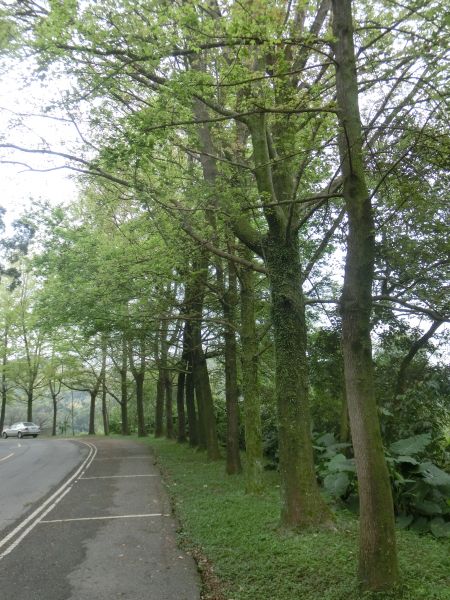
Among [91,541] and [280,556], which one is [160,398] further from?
[280,556]

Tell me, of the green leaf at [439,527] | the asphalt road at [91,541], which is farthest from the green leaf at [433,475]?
the asphalt road at [91,541]

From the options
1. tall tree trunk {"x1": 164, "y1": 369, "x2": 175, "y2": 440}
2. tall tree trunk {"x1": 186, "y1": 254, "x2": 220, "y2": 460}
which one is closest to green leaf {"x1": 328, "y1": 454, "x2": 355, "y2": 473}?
tall tree trunk {"x1": 186, "y1": 254, "x2": 220, "y2": 460}

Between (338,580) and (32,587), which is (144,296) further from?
(338,580)

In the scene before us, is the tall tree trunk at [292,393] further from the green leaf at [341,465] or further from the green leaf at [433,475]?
the green leaf at [433,475]

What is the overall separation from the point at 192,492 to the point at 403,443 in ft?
17.4

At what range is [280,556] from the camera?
21.9ft

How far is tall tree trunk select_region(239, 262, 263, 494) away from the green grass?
66 centimetres

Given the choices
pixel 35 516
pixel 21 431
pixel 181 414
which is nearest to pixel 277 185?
pixel 35 516

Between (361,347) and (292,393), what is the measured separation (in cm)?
293

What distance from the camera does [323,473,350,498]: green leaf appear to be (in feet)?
29.1

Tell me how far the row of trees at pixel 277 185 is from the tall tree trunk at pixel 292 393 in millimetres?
25

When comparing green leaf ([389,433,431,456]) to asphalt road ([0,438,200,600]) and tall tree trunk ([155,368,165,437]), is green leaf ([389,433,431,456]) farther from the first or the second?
tall tree trunk ([155,368,165,437])

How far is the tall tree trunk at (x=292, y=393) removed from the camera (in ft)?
25.8

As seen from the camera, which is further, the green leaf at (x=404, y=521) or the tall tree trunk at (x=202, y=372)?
the tall tree trunk at (x=202, y=372)
